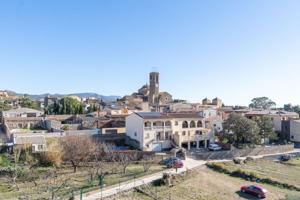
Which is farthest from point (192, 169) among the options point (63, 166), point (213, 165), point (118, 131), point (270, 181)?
point (118, 131)

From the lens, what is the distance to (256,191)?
101 ft

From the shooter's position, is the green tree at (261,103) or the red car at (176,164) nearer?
the red car at (176,164)

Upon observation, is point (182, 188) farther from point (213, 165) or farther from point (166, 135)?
point (166, 135)

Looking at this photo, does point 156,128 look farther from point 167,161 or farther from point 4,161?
point 4,161

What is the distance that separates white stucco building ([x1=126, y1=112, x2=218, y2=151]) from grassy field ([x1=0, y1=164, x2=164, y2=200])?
7.25 metres

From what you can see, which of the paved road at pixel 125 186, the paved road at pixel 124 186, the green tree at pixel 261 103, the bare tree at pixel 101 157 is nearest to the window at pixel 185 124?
the paved road at pixel 125 186

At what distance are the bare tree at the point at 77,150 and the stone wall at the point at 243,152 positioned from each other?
1491 centimetres

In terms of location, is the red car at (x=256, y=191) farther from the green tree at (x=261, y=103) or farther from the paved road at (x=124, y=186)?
the green tree at (x=261, y=103)

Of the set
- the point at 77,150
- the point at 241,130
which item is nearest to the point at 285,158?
the point at 241,130

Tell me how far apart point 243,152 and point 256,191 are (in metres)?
16.4

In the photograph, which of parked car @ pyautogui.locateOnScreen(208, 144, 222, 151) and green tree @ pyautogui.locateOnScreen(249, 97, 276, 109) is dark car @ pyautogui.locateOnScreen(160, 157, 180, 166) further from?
green tree @ pyautogui.locateOnScreen(249, 97, 276, 109)

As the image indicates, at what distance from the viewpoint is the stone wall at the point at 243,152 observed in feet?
143

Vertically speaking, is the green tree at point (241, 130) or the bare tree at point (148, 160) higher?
the green tree at point (241, 130)

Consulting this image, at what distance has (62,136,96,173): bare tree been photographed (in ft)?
127
